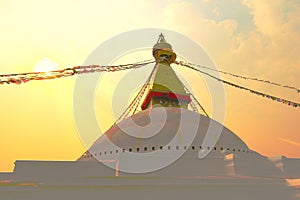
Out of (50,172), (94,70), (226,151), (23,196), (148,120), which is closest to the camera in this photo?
(23,196)

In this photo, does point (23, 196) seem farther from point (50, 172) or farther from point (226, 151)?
point (226, 151)

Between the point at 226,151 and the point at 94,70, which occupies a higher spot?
the point at 94,70

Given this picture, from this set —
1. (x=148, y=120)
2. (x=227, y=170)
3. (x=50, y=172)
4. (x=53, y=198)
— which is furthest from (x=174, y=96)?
(x=53, y=198)

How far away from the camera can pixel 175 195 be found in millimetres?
7973

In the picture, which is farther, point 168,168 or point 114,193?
point 168,168

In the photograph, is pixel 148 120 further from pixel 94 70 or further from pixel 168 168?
pixel 94 70

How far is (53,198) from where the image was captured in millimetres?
7234

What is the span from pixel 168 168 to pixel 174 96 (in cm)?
744

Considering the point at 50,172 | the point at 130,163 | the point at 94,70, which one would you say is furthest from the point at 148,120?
the point at 50,172

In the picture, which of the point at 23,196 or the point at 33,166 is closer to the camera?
the point at 23,196

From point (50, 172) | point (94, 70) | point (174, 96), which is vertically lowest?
point (50, 172)

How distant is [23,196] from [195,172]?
6461 mm

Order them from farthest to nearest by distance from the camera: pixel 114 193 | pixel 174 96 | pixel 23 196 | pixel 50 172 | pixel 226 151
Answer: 1. pixel 174 96
2. pixel 226 151
3. pixel 50 172
4. pixel 114 193
5. pixel 23 196

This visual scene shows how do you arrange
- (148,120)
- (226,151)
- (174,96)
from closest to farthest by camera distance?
1. (226,151)
2. (148,120)
3. (174,96)
